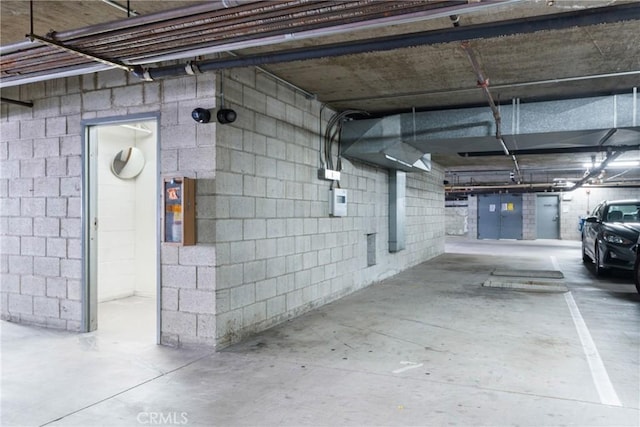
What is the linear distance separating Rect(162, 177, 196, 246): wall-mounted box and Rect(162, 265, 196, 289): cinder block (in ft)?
0.81

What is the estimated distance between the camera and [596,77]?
14.4ft

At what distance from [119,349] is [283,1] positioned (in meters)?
3.11

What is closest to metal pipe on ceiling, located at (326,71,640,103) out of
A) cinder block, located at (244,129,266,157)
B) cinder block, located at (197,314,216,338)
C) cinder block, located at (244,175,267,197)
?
cinder block, located at (244,129,266,157)

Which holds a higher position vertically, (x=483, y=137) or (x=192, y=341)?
(x=483, y=137)

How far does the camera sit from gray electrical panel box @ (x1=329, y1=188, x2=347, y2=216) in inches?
223

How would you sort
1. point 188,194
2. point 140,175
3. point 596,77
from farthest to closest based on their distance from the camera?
1. point 140,175
2. point 596,77
3. point 188,194

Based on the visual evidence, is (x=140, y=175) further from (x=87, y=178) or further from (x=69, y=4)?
(x=69, y=4)

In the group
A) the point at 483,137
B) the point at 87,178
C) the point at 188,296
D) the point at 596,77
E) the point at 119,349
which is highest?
the point at 596,77

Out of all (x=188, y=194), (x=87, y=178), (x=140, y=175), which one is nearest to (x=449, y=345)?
(x=188, y=194)

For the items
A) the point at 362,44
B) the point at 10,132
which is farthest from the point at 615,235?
the point at 10,132

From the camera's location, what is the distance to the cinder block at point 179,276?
12.3 feet

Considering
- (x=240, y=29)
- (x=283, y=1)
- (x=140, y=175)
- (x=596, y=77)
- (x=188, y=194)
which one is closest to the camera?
(x=283, y=1)

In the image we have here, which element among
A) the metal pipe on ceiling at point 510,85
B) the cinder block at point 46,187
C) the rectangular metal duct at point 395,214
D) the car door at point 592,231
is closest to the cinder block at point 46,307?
the cinder block at point 46,187

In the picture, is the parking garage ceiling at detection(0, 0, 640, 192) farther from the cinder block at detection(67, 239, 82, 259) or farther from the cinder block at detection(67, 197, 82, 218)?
the cinder block at detection(67, 239, 82, 259)
